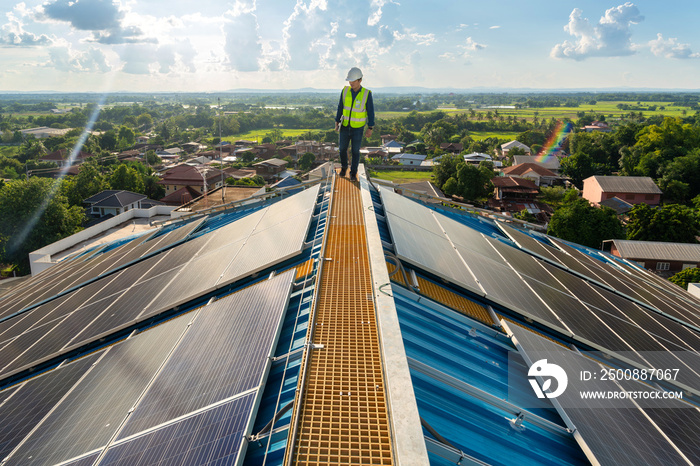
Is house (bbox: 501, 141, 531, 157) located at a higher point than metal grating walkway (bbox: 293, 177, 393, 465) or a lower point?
lower

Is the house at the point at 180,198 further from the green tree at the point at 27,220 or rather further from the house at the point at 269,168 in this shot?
the house at the point at 269,168

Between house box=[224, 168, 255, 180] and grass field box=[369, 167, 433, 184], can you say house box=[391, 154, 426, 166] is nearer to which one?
grass field box=[369, 167, 433, 184]

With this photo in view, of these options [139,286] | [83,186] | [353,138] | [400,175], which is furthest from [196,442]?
[400,175]

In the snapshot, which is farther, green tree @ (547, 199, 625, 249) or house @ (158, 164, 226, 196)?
house @ (158, 164, 226, 196)

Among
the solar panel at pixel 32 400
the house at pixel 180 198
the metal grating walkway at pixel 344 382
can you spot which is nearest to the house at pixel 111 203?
the house at pixel 180 198

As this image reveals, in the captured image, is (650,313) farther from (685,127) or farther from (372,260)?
(685,127)

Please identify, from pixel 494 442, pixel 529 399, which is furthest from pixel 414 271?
pixel 494 442

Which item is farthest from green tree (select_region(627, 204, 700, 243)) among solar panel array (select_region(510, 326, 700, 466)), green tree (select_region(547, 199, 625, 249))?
solar panel array (select_region(510, 326, 700, 466))
